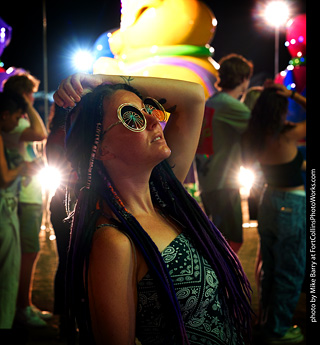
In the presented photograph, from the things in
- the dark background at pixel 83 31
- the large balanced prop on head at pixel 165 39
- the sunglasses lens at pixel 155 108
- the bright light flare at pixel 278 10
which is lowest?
the sunglasses lens at pixel 155 108

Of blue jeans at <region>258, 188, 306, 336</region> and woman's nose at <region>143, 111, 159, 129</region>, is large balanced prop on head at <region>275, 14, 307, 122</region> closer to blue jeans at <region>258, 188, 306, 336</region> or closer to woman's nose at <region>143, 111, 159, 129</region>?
blue jeans at <region>258, 188, 306, 336</region>

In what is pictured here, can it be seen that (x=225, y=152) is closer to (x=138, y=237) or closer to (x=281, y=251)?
(x=281, y=251)

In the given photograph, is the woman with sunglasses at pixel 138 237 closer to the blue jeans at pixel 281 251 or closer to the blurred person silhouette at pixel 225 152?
the blue jeans at pixel 281 251

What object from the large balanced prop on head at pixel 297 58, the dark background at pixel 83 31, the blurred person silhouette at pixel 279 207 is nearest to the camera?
the blurred person silhouette at pixel 279 207

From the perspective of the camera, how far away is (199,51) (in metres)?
4.54

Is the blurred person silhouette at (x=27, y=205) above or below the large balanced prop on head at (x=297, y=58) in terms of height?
below

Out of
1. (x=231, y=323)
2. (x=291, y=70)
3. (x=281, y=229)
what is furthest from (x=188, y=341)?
(x=291, y=70)

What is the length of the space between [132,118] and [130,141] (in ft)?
0.23

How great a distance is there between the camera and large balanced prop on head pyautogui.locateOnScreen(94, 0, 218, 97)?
4336 millimetres

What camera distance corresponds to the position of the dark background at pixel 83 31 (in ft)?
37.4

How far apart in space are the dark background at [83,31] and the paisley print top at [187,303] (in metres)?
9.53

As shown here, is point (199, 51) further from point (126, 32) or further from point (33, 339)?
point (33, 339)

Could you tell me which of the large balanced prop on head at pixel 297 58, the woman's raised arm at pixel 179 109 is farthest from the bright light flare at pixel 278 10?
the woman's raised arm at pixel 179 109

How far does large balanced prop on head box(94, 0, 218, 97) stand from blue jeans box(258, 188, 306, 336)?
5.07ft
